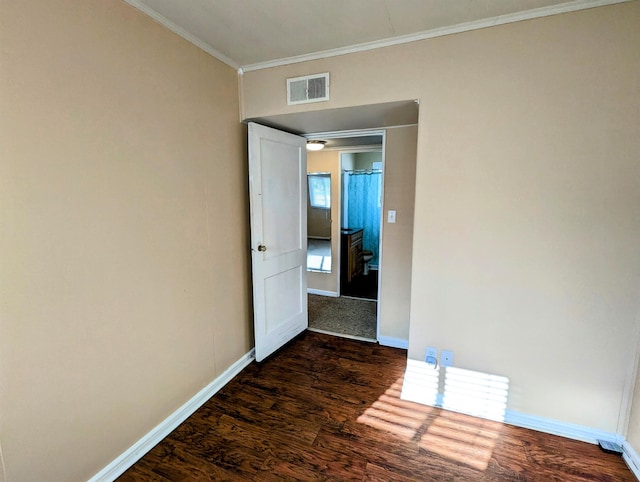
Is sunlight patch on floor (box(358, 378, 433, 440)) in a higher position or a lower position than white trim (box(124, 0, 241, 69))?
lower

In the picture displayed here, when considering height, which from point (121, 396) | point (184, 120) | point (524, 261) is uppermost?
point (184, 120)

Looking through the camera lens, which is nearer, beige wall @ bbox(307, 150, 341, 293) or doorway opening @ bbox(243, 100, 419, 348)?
doorway opening @ bbox(243, 100, 419, 348)

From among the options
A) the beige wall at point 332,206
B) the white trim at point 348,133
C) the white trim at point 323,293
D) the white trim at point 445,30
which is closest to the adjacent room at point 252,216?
the white trim at point 445,30

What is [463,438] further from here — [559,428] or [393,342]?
[393,342]

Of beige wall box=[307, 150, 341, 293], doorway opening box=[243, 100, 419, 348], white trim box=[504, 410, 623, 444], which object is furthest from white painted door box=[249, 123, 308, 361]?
white trim box=[504, 410, 623, 444]

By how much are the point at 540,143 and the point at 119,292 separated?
239 cm

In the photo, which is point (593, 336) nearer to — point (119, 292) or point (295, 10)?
point (295, 10)

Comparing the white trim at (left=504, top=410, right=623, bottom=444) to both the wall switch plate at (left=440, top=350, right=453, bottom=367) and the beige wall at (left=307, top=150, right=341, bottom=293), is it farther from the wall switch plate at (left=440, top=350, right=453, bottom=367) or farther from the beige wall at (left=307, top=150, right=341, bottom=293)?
the beige wall at (left=307, top=150, right=341, bottom=293)

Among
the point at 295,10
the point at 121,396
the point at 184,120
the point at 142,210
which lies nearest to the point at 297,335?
the point at 121,396

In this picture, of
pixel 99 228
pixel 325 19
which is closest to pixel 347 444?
pixel 99 228

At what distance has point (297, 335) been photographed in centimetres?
306

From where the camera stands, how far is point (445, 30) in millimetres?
1755

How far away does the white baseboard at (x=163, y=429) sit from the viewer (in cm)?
152

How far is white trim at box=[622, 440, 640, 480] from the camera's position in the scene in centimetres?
154
